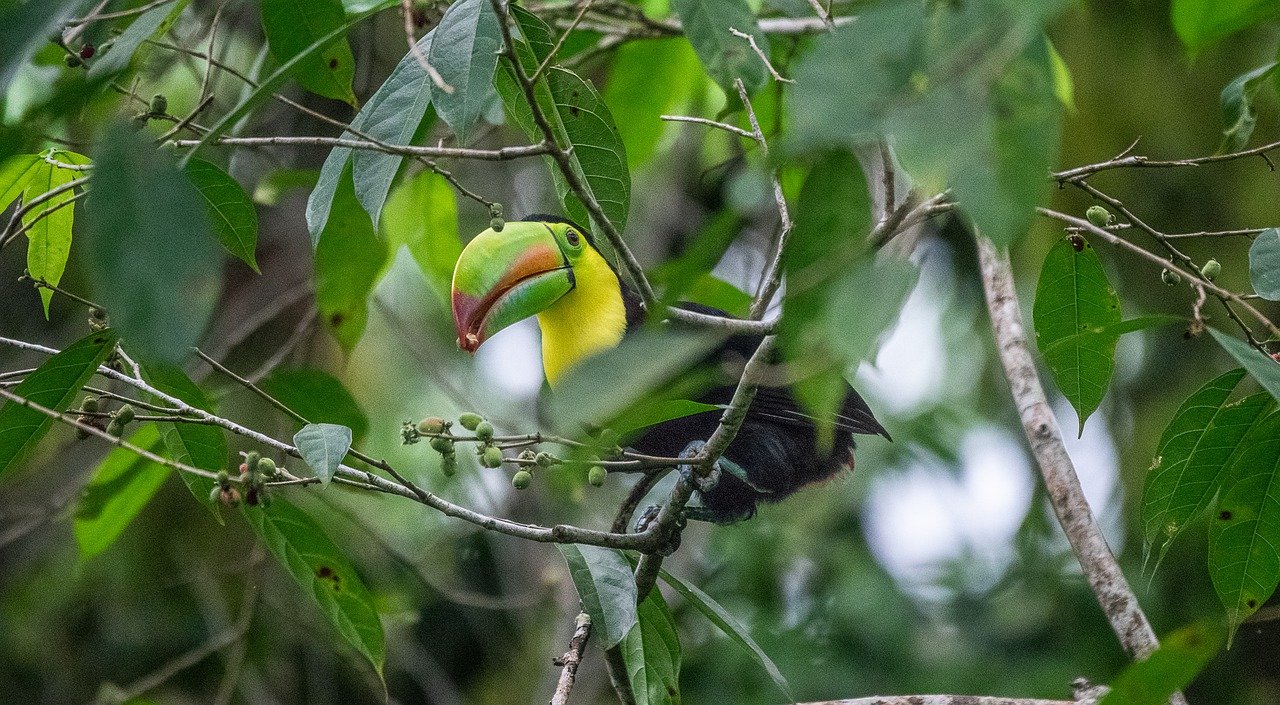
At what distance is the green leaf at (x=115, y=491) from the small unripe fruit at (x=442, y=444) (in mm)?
984

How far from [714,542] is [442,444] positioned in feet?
12.0

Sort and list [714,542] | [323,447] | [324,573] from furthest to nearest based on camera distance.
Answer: [714,542], [324,573], [323,447]

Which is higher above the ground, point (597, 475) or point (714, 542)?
point (714, 542)

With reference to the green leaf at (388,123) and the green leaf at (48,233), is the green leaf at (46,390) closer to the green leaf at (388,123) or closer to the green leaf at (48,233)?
the green leaf at (48,233)

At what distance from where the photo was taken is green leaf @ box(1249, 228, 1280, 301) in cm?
155

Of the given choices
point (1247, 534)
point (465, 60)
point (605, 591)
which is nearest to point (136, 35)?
point (465, 60)

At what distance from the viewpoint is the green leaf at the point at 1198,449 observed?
1.68 metres

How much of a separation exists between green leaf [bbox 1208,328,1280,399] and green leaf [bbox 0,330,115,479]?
1.45 metres

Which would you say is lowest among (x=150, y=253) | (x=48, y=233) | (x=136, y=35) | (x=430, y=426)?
(x=150, y=253)

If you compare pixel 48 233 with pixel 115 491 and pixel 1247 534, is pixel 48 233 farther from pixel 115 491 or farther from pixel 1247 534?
pixel 1247 534

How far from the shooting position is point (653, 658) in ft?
6.90

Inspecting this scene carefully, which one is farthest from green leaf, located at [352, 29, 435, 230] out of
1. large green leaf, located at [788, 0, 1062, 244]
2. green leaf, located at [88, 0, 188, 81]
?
large green leaf, located at [788, 0, 1062, 244]

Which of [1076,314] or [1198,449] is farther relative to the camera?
[1076,314]

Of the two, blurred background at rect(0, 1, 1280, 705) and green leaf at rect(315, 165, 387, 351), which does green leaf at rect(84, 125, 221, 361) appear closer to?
green leaf at rect(315, 165, 387, 351)
